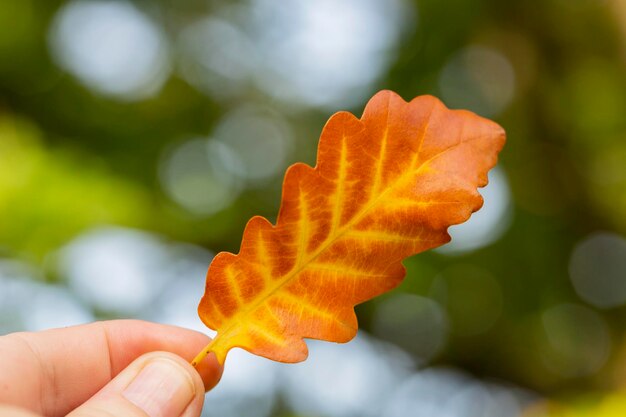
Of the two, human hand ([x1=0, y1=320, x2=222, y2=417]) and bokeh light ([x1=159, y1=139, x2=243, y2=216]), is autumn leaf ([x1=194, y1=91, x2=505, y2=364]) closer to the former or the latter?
human hand ([x1=0, y1=320, x2=222, y2=417])

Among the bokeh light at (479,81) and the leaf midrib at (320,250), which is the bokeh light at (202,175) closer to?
the bokeh light at (479,81)

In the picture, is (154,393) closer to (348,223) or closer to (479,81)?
(348,223)

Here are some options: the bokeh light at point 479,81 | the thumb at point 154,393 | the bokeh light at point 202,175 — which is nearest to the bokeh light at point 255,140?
the bokeh light at point 202,175

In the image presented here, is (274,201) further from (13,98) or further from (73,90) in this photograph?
(13,98)

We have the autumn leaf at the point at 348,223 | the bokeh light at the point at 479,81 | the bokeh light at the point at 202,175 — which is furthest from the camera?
the bokeh light at the point at 479,81

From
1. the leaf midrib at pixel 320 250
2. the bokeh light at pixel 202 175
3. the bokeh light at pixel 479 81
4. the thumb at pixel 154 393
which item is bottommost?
the thumb at pixel 154 393

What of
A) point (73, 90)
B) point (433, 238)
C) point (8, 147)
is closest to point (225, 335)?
point (433, 238)

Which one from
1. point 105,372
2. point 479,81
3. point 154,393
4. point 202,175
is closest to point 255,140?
point 202,175
